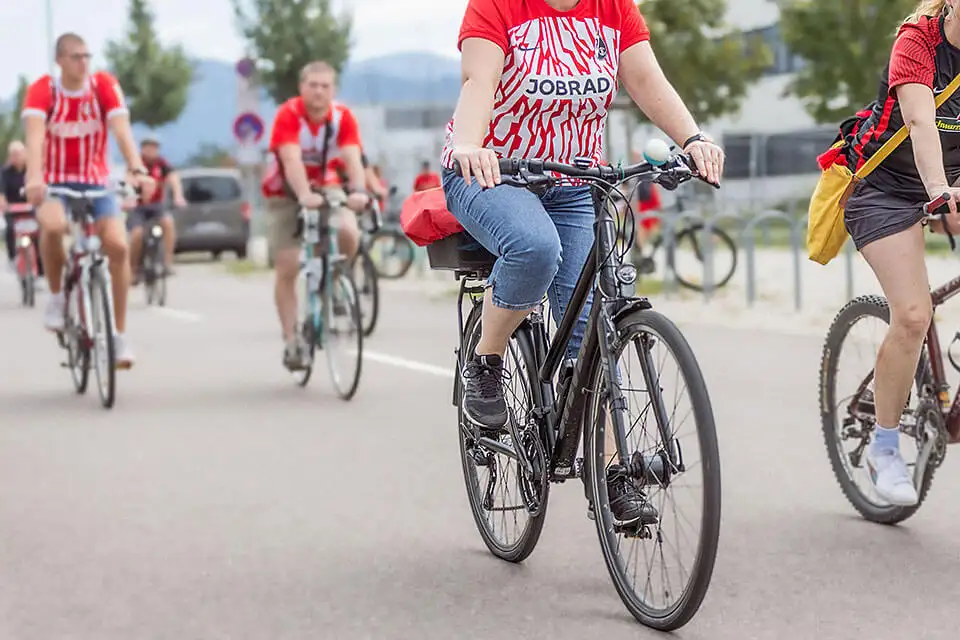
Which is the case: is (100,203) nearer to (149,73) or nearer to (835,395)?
(835,395)

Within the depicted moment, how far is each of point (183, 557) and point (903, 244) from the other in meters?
2.44

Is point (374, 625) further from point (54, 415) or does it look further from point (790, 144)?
point (790, 144)

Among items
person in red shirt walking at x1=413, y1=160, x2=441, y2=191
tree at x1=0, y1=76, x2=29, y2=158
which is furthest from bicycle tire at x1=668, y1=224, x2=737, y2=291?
tree at x1=0, y1=76, x2=29, y2=158

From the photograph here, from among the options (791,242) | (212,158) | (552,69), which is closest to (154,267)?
(791,242)

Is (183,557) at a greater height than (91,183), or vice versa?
(91,183)

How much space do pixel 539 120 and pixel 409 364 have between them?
21.3ft

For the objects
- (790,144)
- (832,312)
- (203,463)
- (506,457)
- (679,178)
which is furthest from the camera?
(790,144)

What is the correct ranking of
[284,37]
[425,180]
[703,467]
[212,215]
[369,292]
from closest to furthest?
1. [703,467]
2. [369,292]
3. [425,180]
4. [212,215]
5. [284,37]

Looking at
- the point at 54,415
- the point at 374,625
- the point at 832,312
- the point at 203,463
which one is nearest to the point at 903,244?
the point at 374,625

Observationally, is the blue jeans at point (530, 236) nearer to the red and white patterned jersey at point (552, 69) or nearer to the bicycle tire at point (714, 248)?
the red and white patterned jersey at point (552, 69)

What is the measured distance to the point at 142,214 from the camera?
19.4 metres

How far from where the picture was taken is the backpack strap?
16.4 feet

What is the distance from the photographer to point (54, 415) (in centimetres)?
906

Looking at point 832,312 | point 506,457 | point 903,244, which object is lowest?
point 832,312
